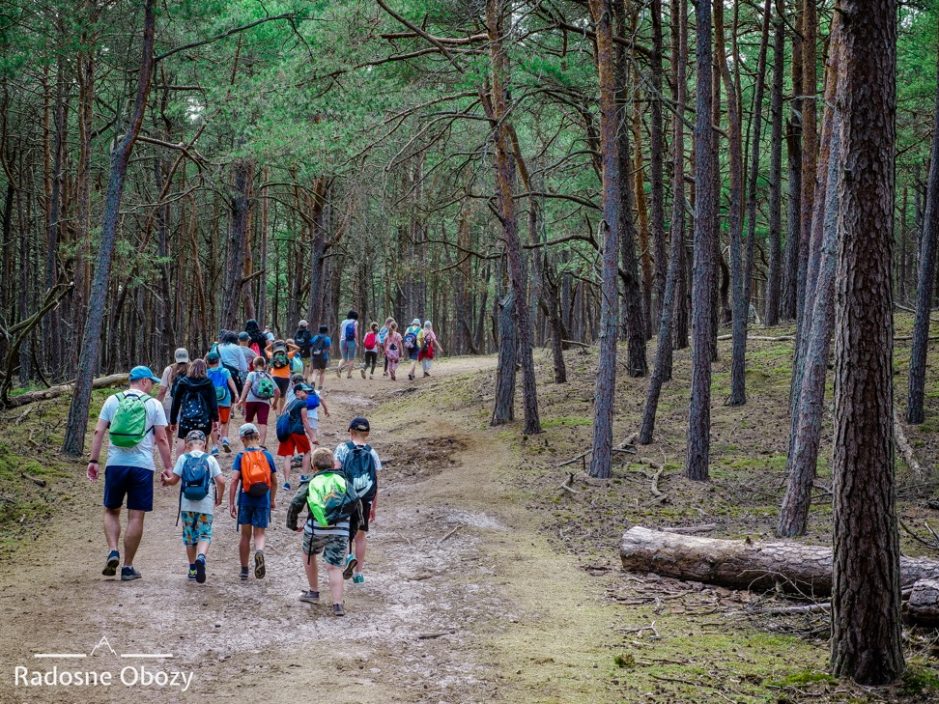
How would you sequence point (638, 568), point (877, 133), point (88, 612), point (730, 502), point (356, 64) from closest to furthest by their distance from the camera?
point (877, 133) < point (88, 612) < point (638, 568) < point (730, 502) < point (356, 64)

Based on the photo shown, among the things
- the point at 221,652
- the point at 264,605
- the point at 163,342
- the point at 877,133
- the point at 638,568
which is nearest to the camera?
the point at 877,133

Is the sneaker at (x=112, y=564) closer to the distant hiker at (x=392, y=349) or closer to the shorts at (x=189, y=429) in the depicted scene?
the shorts at (x=189, y=429)

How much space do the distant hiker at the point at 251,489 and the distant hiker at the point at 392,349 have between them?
17.2m

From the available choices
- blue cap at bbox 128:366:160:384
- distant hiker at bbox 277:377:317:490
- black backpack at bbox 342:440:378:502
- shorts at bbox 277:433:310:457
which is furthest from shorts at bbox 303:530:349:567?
shorts at bbox 277:433:310:457

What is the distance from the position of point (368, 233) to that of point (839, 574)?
41.3 ft

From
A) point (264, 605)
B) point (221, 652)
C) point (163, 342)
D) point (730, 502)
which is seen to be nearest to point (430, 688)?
point (221, 652)

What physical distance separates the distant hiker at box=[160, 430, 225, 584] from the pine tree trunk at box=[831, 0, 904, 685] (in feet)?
18.7

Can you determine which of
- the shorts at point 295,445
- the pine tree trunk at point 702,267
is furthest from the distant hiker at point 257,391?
the pine tree trunk at point 702,267

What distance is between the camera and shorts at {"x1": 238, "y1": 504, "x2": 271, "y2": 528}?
28.6 ft

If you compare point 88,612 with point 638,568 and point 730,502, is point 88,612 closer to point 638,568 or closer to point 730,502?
point 638,568

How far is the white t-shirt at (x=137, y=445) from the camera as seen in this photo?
832 cm

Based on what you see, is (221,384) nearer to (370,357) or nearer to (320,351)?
(320,351)

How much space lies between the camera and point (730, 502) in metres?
12.2

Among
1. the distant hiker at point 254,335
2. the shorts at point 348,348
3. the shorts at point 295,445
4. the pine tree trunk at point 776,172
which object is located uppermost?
the pine tree trunk at point 776,172
